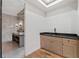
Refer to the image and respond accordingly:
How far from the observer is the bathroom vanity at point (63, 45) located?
2342mm

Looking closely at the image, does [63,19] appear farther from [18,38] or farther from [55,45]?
[18,38]

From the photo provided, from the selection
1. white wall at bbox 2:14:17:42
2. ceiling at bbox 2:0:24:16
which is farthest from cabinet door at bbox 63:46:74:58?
ceiling at bbox 2:0:24:16

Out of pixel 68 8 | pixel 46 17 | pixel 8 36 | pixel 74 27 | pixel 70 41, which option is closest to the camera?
pixel 8 36

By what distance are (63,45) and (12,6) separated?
232cm

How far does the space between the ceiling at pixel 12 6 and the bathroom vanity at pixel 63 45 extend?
1898 millimetres

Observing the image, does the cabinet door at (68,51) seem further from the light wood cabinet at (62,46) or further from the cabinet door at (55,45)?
the cabinet door at (55,45)

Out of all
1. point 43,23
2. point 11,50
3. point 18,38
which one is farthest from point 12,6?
point 43,23

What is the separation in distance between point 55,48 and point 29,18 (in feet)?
5.75

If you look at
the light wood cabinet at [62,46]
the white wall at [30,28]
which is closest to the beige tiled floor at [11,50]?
the white wall at [30,28]

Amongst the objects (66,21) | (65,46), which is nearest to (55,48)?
(65,46)

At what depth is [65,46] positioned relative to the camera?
102 inches

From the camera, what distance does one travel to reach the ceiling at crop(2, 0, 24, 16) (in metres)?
1.86

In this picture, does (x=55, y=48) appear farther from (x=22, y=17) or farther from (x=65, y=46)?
(x=22, y=17)

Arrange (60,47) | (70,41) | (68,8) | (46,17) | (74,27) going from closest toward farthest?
(70,41)
(60,47)
(74,27)
(68,8)
(46,17)
